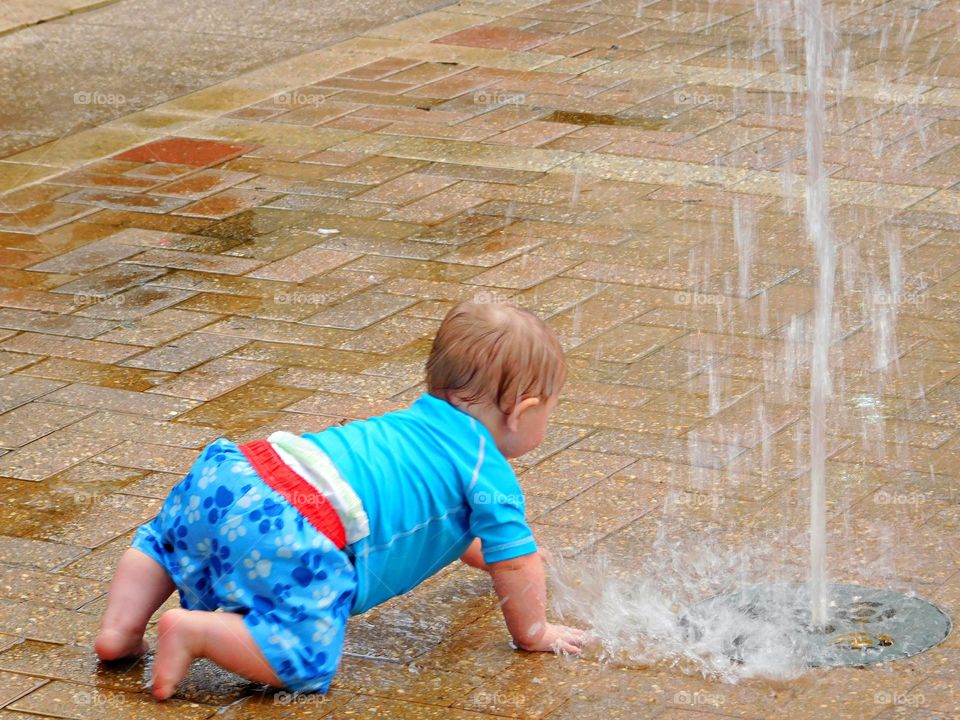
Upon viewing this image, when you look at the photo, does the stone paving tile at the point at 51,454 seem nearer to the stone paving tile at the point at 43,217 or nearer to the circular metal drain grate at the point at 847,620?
the circular metal drain grate at the point at 847,620

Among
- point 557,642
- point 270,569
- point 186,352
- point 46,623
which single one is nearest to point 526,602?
point 557,642

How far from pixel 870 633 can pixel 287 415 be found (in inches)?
74.2

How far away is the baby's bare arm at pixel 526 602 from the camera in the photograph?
3.32m

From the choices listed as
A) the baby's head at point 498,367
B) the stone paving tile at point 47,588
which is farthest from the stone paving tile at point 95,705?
the baby's head at point 498,367

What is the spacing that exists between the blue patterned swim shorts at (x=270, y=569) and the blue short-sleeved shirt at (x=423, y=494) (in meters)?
0.10

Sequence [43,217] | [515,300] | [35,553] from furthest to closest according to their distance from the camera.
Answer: [43,217] < [515,300] < [35,553]

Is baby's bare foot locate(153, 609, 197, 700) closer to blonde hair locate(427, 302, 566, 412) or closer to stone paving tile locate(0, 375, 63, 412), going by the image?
blonde hair locate(427, 302, 566, 412)

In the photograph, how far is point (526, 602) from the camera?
10.9 ft

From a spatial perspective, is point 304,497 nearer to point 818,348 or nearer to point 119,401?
point 119,401

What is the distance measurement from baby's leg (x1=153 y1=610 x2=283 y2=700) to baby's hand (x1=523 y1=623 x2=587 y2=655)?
0.55 m

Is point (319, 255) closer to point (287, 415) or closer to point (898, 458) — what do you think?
point (287, 415)

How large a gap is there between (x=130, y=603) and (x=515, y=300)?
7.76 ft

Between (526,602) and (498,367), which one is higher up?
(498,367)

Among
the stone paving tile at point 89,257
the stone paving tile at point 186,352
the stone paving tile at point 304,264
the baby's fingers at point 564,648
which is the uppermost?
the stone paving tile at point 89,257
